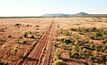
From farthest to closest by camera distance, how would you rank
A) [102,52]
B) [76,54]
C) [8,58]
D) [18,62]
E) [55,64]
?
[102,52]
[76,54]
[8,58]
[18,62]
[55,64]

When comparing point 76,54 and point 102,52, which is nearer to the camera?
point 76,54

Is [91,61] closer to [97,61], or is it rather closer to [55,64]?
[97,61]

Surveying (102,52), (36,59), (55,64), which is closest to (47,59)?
(36,59)

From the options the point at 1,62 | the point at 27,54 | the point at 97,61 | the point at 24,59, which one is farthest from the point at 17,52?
the point at 97,61

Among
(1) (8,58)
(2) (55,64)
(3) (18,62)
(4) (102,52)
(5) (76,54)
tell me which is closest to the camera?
(2) (55,64)

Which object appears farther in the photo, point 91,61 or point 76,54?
point 76,54

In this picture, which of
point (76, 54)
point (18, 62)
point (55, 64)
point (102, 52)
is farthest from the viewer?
point (102, 52)

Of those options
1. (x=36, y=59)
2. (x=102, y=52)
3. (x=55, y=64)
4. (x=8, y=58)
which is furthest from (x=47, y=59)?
(x=102, y=52)

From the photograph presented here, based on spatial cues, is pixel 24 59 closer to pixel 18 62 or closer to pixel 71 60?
pixel 18 62
